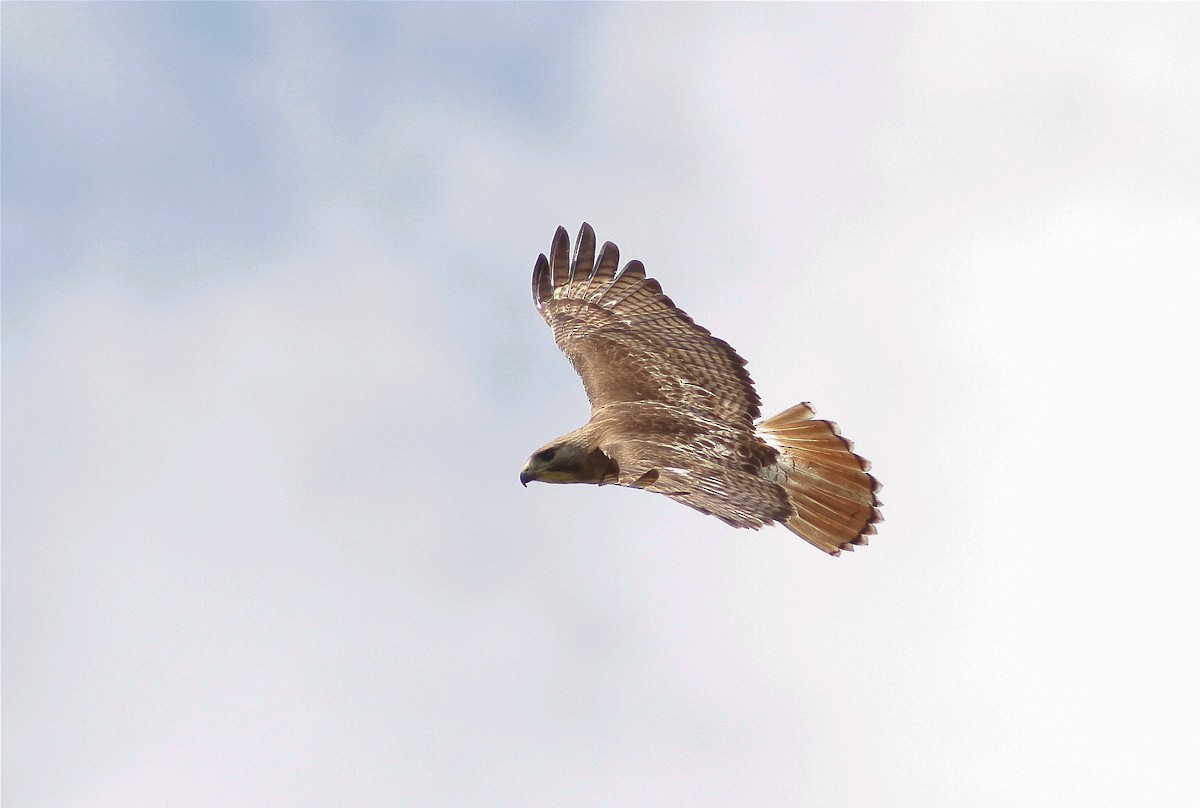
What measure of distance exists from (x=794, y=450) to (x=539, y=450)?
213cm

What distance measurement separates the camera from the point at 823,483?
10.5 m

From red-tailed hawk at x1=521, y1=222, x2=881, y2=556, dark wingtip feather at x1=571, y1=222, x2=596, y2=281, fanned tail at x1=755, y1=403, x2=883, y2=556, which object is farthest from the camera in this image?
dark wingtip feather at x1=571, y1=222, x2=596, y2=281

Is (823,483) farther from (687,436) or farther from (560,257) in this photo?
(560,257)

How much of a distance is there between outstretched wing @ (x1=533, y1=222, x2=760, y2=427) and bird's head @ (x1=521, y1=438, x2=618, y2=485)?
1129 mm

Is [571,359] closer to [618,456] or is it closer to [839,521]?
[618,456]

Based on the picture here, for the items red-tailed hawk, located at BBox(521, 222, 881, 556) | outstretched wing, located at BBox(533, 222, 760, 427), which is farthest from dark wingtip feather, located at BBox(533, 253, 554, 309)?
red-tailed hawk, located at BBox(521, 222, 881, 556)

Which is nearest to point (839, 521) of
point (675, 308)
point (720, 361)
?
point (720, 361)

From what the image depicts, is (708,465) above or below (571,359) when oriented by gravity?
below

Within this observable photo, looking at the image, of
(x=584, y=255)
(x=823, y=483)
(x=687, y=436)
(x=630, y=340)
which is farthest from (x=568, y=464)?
(x=584, y=255)

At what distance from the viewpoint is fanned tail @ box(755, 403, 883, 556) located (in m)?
10.3

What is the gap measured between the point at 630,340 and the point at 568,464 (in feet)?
6.40

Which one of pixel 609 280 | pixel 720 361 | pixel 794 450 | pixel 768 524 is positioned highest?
pixel 609 280

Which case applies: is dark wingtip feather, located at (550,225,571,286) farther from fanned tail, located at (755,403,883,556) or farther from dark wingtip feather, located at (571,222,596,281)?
fanned tail, located at (755,403,883,556)

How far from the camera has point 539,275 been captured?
12609mm
